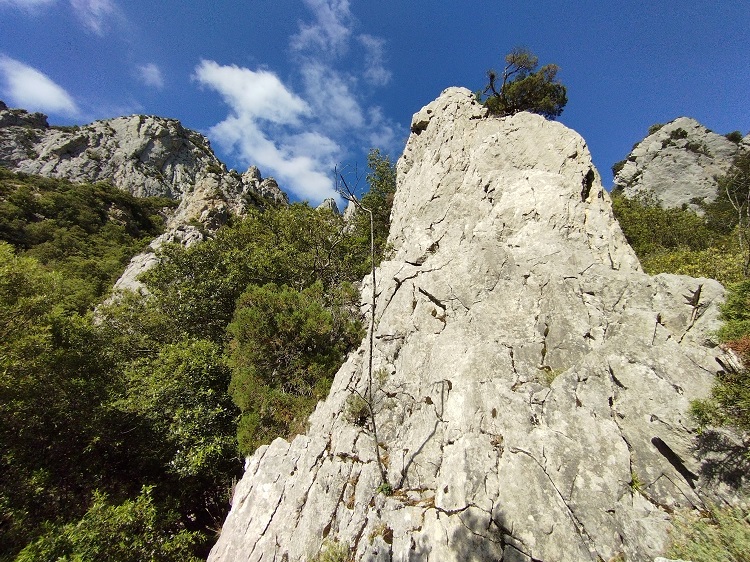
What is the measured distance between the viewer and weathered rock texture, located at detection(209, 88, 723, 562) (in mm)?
7898

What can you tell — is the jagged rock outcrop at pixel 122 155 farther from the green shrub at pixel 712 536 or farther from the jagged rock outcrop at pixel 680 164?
the green shrub at pixel 712 536

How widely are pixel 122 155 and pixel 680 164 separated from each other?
135690 millimetres

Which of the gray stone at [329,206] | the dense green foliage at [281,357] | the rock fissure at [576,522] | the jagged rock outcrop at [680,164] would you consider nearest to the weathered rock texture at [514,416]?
the rock fissure at [576,522]

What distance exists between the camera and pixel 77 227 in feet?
179

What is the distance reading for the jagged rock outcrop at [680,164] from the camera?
5122cm

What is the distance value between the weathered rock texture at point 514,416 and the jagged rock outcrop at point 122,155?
7062cm

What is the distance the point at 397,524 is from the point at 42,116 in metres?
161

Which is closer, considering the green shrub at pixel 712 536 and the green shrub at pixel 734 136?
the green shrub at pixel 712 536

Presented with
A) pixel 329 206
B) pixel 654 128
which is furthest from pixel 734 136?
pixel 329 206

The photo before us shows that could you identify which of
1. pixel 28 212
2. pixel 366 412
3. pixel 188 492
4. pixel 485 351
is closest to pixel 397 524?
pixel 366 412

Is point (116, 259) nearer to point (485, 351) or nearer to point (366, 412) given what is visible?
point (366, 412)

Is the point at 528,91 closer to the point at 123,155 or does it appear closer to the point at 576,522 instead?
the point at 576,522

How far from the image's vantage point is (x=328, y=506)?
384 inches

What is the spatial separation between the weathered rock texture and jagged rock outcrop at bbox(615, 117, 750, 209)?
161ft
